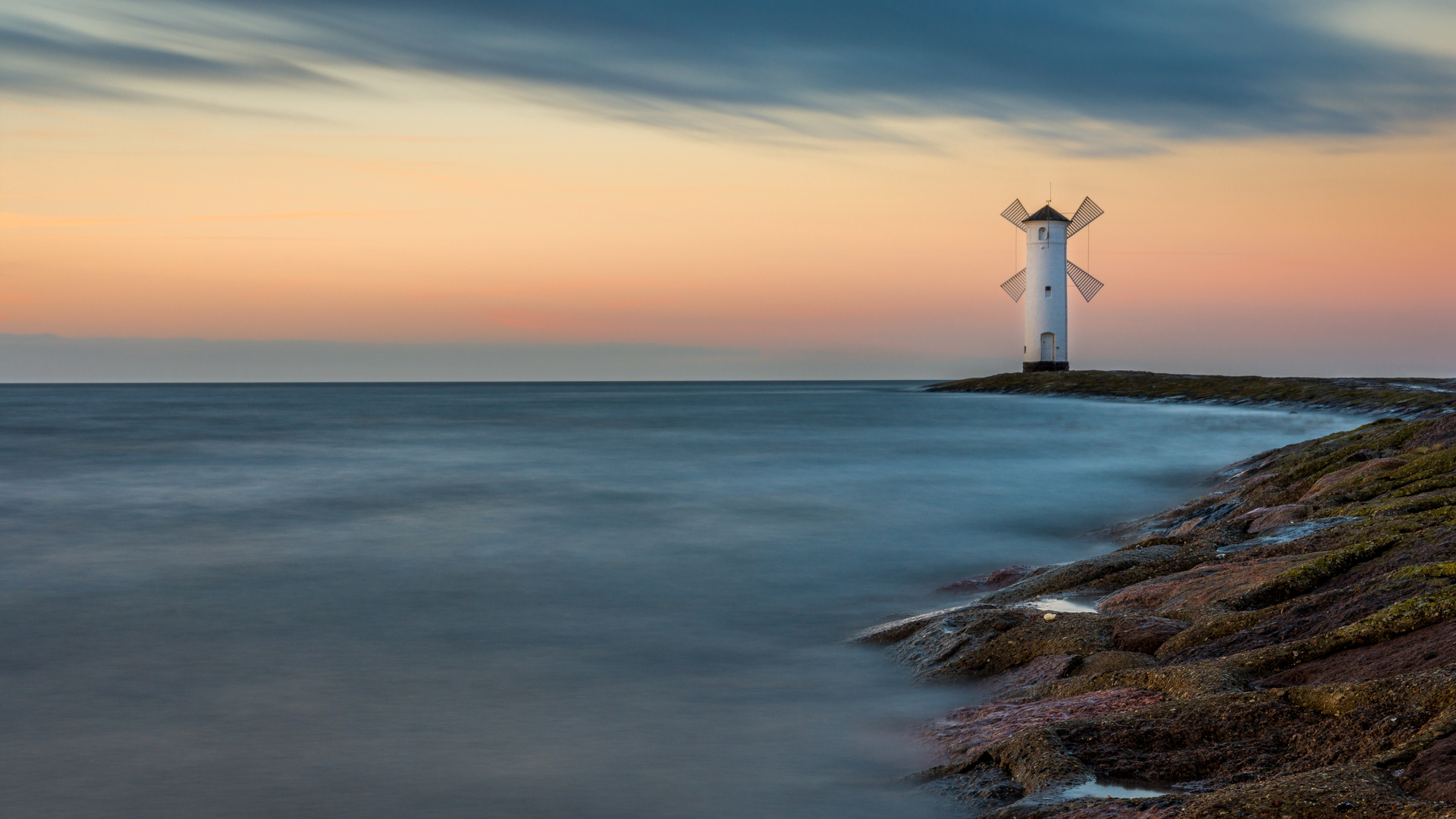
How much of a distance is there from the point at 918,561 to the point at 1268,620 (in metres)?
7.72

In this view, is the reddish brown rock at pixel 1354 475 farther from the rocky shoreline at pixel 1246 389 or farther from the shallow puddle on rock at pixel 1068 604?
the rocky shoreline at pixel 1246 389

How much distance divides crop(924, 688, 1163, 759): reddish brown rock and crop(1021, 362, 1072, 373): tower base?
61624 mm

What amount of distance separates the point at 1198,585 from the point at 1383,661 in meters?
2.41

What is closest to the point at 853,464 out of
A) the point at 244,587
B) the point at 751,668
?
the point at 244,587

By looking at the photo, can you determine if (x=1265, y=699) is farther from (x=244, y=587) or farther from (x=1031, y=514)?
(x=1031, y=514)

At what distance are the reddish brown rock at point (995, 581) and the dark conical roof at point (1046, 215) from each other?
54.2 meters

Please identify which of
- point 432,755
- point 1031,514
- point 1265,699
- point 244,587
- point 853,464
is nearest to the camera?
A: point 1265,699

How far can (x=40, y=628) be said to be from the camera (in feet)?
31.4

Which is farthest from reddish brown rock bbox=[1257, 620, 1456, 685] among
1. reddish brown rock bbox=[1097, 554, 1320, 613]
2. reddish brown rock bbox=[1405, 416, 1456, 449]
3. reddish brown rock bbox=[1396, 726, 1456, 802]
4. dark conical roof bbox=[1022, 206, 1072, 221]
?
dark conical roof bbox=[1022, 206, 1072, 221]

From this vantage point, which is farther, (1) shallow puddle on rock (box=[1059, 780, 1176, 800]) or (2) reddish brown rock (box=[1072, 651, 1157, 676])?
(2) reddish brown rock (box=[1072, 651, 1157, 676])

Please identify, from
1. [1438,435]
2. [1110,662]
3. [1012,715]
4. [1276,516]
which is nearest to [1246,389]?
[1438,435]

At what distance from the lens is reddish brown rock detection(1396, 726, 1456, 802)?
3.01 metres

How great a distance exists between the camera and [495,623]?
9789 millimetres

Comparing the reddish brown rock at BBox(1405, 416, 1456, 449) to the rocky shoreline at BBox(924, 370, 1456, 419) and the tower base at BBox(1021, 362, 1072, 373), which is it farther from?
the tower base at BBox(1021, 362, 1072, 373)
